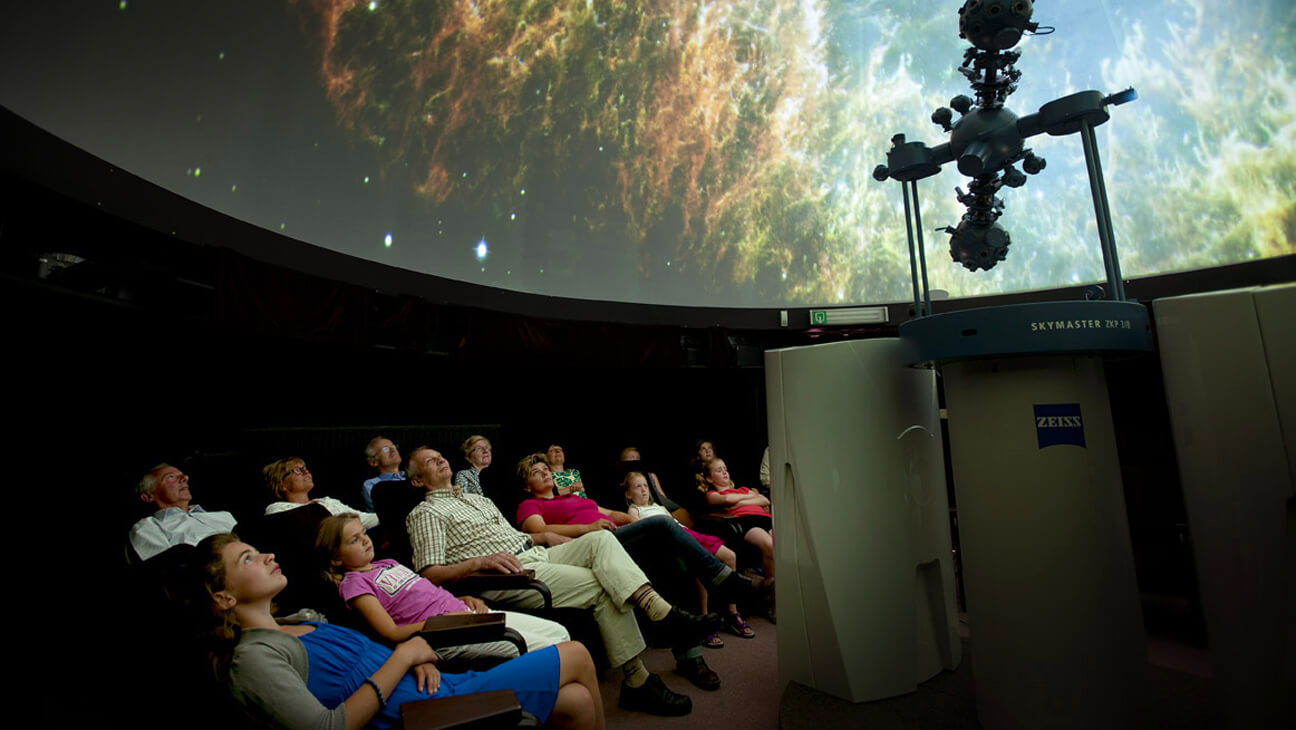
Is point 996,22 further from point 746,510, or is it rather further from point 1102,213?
point 746,510

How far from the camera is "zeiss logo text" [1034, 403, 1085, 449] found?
1.37 m

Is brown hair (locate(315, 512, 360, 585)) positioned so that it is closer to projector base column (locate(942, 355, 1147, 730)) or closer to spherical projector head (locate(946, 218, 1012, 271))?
projector base column (locate(942, 355, 1147, 730))

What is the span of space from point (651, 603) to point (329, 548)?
3.95 feet

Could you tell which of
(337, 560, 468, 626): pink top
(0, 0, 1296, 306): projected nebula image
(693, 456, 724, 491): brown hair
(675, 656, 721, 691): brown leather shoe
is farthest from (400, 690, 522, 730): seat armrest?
(0, 0, 1296, 306): projected nebula image

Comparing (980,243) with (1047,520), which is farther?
(980,243)

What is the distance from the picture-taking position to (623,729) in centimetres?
205

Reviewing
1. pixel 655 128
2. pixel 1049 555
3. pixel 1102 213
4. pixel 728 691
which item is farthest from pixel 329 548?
pixel 655 128

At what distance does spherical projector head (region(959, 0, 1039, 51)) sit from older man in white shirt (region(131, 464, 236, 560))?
10.2ft

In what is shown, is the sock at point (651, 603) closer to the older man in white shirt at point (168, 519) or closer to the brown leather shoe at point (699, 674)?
the brown leather shoe at point (699, 674)

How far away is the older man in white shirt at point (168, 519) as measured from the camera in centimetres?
215

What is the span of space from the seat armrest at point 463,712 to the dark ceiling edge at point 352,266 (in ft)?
6.26

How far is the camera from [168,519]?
2275 mm

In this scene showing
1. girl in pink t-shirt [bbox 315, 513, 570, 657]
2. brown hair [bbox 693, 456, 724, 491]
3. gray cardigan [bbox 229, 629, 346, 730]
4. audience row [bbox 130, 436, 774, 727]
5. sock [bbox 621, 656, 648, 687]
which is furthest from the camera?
brown hair [bbox 693, 456, 724, 491]

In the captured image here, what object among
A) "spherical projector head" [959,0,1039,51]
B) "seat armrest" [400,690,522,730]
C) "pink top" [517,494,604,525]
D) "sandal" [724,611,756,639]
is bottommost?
"sandal" [724,611,756,639]
